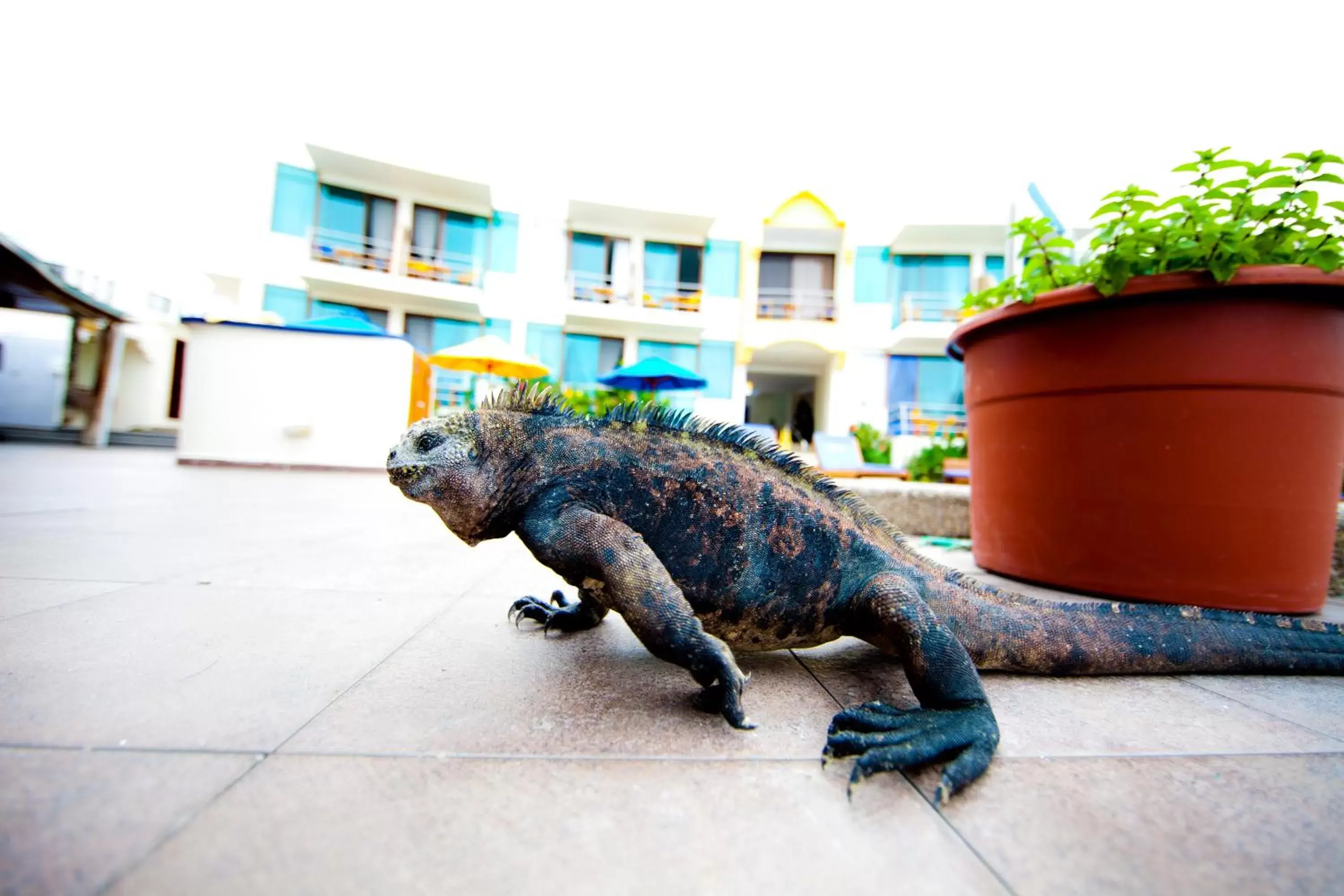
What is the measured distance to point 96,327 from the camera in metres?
13.5

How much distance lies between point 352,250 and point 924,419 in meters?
17.4

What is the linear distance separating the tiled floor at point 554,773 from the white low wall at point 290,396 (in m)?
8.51

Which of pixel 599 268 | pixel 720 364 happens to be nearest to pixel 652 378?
Answer: pixel 720 364

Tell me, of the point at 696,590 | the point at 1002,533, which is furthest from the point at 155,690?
the point at 1002,533

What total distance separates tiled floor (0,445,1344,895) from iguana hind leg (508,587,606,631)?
8 centimetres

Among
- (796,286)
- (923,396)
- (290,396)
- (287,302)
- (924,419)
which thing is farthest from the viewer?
(796,286)

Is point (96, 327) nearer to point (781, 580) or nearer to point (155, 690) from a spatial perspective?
point (155, 690)

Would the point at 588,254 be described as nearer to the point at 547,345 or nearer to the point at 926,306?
the point at 547,345

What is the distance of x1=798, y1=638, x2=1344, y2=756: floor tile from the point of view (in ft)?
4.11

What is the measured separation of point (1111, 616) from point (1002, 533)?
3.70ft

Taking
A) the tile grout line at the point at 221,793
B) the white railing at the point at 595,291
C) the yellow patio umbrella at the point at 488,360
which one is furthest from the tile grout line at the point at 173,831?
the white railing at the point at 595,291

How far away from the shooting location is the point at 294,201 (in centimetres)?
1481

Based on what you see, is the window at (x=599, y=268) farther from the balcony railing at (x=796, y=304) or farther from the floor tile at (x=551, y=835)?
the floor tile at (x=551, y=835)

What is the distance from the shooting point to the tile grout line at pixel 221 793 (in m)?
0.73
